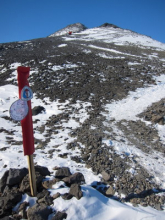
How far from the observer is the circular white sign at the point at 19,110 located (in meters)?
3.14

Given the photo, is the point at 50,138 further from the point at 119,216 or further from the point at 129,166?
the point at 119,216

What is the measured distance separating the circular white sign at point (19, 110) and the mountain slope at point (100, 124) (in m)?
2.78

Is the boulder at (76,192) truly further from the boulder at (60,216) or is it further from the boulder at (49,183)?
the boulder at (49,183)

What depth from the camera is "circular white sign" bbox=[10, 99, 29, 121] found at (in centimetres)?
314

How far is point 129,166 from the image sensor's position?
5.54 meters

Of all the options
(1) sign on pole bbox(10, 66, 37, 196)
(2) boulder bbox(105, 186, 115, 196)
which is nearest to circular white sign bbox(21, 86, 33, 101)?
(1) sign on pole bbox(10, 66, 37, 196)

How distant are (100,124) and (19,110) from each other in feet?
18.2

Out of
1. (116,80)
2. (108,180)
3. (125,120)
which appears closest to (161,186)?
(108,180)

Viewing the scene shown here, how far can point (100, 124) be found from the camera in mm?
8352

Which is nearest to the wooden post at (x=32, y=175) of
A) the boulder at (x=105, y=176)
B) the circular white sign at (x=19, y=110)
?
the circular white sign at (x=19, y=110)

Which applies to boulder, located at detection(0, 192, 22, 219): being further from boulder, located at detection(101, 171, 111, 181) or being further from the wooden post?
boulder, located at detection(101, 171, 111, 181)

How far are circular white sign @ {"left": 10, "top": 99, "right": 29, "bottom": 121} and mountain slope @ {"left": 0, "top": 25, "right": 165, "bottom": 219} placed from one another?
2.78m

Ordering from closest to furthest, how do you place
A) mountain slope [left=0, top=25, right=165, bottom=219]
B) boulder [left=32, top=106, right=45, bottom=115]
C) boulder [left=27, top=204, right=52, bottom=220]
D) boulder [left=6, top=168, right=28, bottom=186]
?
boulder [left=27, top=204, right=52, bottom=220]
boulder [left=6, top=168, right=28, bottom=186]
mountain slope [left=0, top=25, right=165, bottom=219]
boulder [left=32, top=106, right=45, bottom=115]

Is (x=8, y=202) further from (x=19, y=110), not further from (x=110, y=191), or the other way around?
(x=110, y=191)
